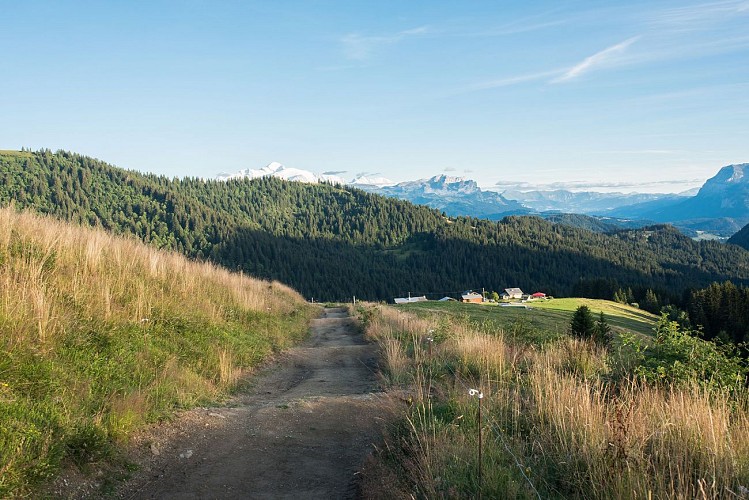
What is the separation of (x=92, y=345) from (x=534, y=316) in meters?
56.0

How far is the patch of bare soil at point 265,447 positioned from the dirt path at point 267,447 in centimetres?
1

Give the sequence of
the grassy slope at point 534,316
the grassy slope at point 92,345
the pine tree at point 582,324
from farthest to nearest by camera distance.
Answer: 1. the pine tree at point 582,324
2. the grassy slope at point 534,316
3. the grassy slope at point 92,345

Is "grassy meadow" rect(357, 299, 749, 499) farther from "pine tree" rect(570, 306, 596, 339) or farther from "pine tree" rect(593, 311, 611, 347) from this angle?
"pine tree" rect(570, 306, 596, 339)

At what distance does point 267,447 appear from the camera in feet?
20.8

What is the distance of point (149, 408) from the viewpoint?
257 inches

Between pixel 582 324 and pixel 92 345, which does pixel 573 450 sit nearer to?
pixel 92 345

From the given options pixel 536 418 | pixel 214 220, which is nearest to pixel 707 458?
pixel 536 418

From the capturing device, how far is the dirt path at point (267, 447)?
5113mm

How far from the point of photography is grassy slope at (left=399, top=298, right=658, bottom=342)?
15.1 meters

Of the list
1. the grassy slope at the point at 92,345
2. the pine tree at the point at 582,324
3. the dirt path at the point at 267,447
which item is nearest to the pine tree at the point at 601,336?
the pine tree at the point at 582,324

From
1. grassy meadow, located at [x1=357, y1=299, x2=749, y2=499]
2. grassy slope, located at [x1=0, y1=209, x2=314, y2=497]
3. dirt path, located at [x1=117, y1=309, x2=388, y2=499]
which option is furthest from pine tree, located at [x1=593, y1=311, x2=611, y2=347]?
grassy slope, located at [x1=0, y1=209, x2=314, y2=497]

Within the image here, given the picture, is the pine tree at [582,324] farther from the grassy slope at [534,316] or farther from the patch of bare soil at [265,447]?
the patch of bare soil at [265,447]

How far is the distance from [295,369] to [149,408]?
668 cm

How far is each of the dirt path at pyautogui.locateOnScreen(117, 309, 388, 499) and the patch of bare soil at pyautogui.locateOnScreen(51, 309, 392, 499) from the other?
12 millimetres
